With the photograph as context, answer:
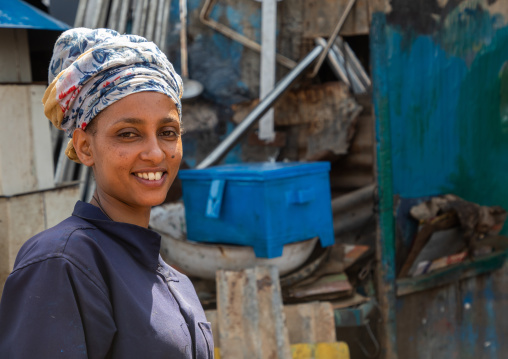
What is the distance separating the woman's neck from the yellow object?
227 centimetres

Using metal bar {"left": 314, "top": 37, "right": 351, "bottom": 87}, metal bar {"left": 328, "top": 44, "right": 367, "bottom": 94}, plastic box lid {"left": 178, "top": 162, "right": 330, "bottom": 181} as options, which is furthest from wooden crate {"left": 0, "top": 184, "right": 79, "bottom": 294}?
metal bar {"left": 328, "top": 44, "right": 367, "bottom": 94}

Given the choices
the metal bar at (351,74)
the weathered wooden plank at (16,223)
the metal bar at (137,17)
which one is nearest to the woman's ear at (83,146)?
the weathered wooden plank at (16,223)

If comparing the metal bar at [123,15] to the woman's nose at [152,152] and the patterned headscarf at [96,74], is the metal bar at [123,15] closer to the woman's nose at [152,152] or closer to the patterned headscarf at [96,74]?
the patterned headscarf at [96,74]

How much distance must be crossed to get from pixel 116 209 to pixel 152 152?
6.9 inches

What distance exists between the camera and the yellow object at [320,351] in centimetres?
348

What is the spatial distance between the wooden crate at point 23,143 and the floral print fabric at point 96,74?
1.53m

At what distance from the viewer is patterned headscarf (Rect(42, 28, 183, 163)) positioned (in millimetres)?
1349

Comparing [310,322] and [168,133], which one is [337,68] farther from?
[168,133]

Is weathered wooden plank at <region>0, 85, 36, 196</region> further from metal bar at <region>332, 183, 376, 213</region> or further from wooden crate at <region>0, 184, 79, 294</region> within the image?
metal bar at <region>332, 183, 376, 213</region>

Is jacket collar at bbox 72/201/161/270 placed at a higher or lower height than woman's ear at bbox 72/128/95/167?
lower

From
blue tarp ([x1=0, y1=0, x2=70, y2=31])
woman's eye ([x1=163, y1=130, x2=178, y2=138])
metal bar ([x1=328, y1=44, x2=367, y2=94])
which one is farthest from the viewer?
metal bar ([x1=328, y1=44, x2=367, y2=94])

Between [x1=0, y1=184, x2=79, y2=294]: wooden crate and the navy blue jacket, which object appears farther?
[x1=0, y1=184, x2=79, y2=294]: wooden crate

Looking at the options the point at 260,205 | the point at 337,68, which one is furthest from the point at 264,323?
the point at 337,68

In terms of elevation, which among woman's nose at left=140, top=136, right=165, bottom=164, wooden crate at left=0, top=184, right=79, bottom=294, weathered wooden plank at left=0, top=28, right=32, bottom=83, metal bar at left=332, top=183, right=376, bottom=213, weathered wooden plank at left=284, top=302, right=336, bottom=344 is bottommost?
weathered wooden plank at left=284, top=302, right=336, bottom=344
